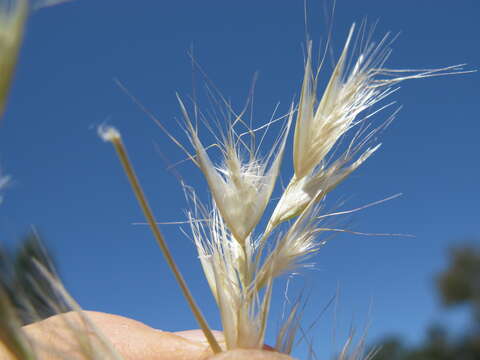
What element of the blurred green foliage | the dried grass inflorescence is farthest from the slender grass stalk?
the blurred green foliage

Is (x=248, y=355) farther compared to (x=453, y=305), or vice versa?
(x=453, y=305)

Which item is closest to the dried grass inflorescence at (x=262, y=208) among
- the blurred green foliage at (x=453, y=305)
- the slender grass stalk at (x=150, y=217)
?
the slender grass stalk at (x=150, y=217)

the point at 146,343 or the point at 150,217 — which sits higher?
the point at 150,217

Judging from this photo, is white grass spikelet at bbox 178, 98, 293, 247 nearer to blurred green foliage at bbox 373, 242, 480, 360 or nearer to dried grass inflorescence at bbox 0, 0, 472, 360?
dried grass inflorescence at bbox 0, 0, 472, 360

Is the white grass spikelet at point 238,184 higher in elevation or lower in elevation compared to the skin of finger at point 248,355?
higher

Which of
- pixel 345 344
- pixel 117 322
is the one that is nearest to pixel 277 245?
pixel 345 344

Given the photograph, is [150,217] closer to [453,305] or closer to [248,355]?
[248,355]

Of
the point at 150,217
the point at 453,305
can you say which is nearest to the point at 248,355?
the point at 150,217

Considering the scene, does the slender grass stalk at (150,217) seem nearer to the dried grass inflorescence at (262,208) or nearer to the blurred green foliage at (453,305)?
the dried grass inflorescence at (262,208)
